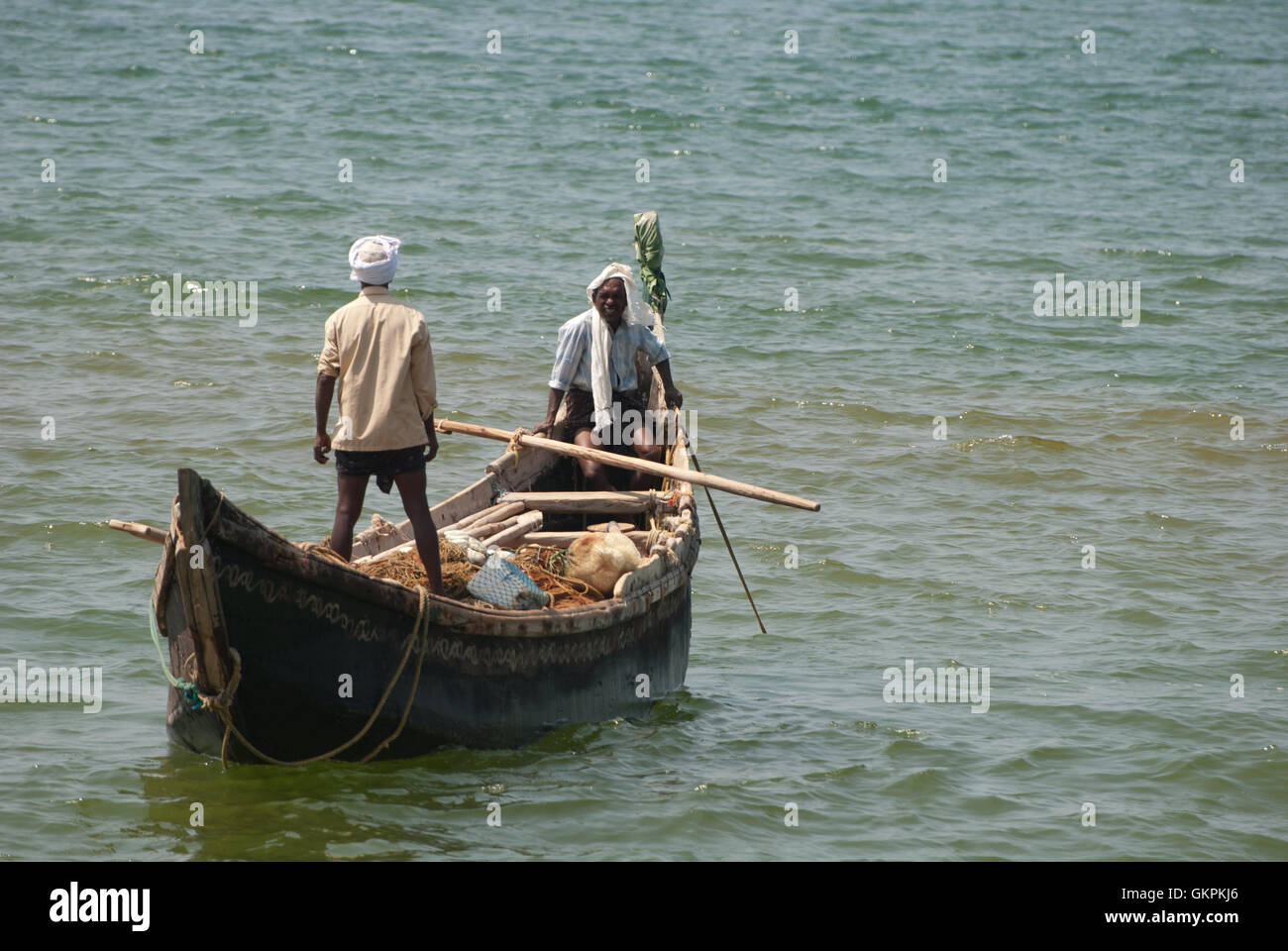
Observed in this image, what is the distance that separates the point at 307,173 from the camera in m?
19.4

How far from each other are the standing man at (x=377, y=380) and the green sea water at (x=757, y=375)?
1284 millimetres

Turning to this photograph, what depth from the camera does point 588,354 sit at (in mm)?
8344

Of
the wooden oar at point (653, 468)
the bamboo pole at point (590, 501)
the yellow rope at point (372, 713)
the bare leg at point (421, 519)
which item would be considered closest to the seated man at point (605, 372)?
the wooden oar at point (653, 468)

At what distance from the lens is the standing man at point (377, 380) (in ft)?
19.9

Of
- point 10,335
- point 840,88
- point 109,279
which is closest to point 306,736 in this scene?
point 10,335

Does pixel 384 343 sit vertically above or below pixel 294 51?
below

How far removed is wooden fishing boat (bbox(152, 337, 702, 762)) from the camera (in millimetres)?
5453

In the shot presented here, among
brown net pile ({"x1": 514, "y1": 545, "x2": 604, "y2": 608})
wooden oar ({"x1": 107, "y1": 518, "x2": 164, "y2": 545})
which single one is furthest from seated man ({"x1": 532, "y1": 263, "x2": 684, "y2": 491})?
wooden oar ({"x1": 107, "y1": 518, "x2": 164, "y2": 545})

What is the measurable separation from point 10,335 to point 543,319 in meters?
4.89

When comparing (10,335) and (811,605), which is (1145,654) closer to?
(811,605)

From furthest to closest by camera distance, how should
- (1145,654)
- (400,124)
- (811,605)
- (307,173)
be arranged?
(400,124) → (307,173) → (811,605) → (1145,654)

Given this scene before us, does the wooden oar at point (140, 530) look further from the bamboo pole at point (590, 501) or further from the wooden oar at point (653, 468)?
the bamboo pole at point (590, 501)

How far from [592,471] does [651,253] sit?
1.87 m

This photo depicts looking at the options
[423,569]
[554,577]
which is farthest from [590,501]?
[423,569]
